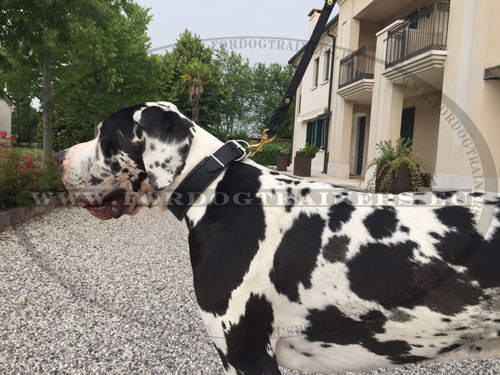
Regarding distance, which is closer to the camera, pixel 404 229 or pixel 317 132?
pixel 404 229

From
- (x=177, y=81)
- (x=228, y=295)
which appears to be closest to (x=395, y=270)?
(x=228, y=295)

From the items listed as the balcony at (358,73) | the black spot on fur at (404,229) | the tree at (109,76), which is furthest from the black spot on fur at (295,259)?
the balcony at (358,73)

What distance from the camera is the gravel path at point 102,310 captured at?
259cm

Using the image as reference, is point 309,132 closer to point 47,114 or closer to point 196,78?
point 196,78

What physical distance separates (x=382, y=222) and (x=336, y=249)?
0.75ft

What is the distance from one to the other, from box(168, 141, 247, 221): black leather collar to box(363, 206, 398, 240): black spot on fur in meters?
0.66

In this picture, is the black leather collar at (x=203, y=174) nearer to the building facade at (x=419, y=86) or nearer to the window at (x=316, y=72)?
the building facade at (x=419, y=86)

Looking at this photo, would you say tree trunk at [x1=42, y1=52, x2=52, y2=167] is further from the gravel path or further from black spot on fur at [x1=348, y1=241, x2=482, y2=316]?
black spot on fur at [x1=348, y1=241, x2=482, y2=316]

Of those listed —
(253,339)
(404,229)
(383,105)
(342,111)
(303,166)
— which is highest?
(342,111)

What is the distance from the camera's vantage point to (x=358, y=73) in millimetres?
13969

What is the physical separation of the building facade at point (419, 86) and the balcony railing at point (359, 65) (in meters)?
Result: 0.04

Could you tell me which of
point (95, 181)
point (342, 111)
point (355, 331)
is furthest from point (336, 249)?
point (342, 111)

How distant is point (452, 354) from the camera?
1.44 meters

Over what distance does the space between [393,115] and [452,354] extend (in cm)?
1099
